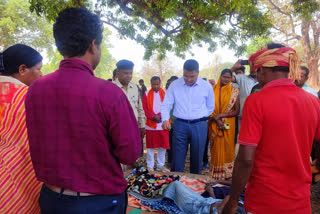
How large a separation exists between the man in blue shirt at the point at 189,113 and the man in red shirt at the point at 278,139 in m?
2.10

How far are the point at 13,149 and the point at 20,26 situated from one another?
2005 centimetres

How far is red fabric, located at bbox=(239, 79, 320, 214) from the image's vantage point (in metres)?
1.30

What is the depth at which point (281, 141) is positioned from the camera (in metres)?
1.31

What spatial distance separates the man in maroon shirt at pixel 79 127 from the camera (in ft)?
3.53

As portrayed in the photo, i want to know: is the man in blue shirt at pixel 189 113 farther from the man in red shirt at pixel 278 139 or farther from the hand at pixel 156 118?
the man in red shirt at pixel 278 139

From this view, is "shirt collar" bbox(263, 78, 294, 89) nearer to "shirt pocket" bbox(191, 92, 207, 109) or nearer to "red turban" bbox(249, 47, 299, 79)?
"red turban" bbox(249, 47, 299, 79)

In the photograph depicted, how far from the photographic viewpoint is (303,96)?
134 centimetres

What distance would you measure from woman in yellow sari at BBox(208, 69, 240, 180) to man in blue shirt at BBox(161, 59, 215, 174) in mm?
512

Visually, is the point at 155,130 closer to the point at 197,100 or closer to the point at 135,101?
the point at 135,101

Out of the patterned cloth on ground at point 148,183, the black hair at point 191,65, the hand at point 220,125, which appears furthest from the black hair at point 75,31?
the hand at point 220,125

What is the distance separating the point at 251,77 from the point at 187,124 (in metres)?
1.71

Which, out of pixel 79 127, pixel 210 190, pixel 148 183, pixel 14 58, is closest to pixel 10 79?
pixel 14 58

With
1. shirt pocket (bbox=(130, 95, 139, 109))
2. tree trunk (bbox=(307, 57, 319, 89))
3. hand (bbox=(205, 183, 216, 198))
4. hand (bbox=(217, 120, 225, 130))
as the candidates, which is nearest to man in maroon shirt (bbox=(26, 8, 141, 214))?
hand (bbox=(205, 183, 216, 198))

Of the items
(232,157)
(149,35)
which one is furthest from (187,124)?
(149,35)
